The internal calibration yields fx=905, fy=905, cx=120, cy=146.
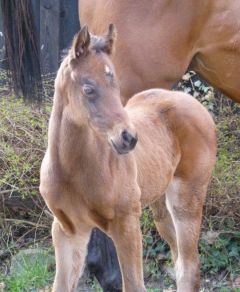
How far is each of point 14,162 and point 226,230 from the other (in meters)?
1.36

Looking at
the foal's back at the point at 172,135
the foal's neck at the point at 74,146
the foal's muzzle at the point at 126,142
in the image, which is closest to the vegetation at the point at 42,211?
the foal's back at the point at 172,135

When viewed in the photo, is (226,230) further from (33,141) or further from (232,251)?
(33,141)

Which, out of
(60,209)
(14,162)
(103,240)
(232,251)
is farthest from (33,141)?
(60,209)

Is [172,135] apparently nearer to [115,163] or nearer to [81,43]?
[115,163]

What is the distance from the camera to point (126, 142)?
3.19 meters

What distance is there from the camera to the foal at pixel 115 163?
132 inches

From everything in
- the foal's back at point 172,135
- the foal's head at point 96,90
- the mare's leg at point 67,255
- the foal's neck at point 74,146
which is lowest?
the mare's leg at point 67,255

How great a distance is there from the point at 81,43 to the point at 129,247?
2.83ft

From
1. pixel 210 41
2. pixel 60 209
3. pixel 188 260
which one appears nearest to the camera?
pixel 60 209

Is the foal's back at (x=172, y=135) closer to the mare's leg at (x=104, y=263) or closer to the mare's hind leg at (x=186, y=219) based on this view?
the mare's hind leg at (x=186, y=219)

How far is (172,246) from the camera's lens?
4.54 meters

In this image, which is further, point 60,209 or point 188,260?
point 188,260

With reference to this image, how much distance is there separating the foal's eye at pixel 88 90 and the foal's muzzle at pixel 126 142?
8.3 inches

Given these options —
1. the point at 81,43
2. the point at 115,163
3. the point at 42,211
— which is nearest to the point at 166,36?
the point at 115,163
